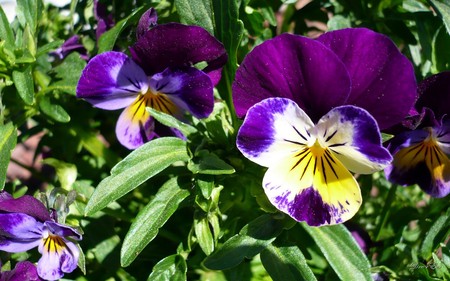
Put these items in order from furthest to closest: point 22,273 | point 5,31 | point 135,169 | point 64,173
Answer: point 64,173, point 5,31, point 22,273, point 135,169

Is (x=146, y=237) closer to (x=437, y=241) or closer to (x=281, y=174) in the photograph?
(x=281, y=174)

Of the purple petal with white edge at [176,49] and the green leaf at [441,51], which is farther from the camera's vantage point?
the green leaf at [441,51]

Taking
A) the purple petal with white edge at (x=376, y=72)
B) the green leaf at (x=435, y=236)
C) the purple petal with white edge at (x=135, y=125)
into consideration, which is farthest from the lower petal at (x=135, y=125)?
the green leaf at (x=435, y=236)

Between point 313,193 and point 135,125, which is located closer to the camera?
point 313,193

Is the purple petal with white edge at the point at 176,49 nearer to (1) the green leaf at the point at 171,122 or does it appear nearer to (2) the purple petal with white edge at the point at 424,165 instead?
(1) the green leaf at the point at 171,122

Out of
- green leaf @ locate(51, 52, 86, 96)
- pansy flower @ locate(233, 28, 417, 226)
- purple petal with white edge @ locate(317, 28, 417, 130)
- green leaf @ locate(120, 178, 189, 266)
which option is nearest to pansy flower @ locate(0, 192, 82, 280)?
green leaf @ locate(120, 178, 189, 266)

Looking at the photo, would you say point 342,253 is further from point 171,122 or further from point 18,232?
point 18,232

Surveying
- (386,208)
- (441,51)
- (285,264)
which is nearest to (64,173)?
(285,264)
